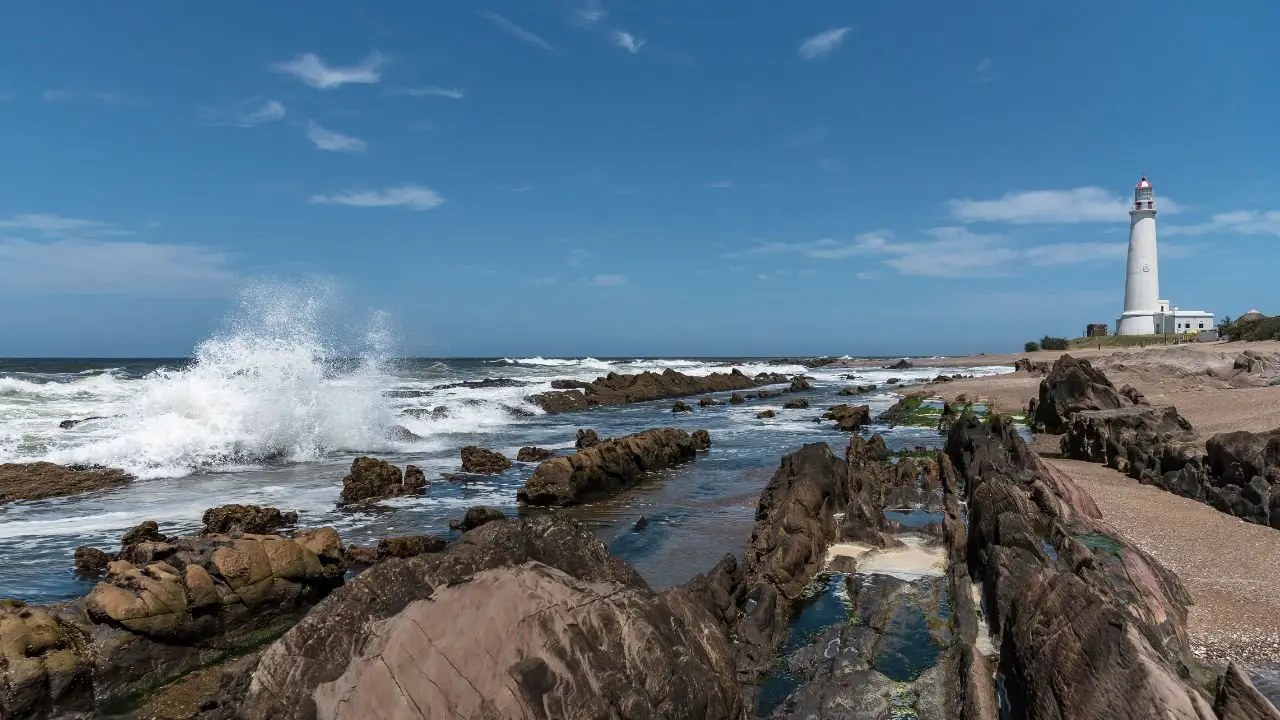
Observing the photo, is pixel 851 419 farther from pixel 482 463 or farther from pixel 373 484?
pixel 373 484

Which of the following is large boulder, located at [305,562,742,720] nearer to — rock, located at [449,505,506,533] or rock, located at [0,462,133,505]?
rock, located at [449,505,506,533]

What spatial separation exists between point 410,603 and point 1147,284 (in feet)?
234

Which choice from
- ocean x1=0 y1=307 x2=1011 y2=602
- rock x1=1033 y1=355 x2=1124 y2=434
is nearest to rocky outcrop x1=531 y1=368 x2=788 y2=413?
ocean x1=0 y1=307 x2=1011 y2=602

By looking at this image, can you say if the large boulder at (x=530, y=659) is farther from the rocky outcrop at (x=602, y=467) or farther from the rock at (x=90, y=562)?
the rocky outcrop at (x=602, y=467)

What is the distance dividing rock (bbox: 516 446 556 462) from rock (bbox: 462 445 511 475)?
1416 millimetres

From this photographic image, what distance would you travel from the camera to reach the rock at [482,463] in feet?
61.6

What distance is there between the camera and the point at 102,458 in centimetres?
1850

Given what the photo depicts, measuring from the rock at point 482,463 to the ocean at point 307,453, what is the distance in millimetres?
401

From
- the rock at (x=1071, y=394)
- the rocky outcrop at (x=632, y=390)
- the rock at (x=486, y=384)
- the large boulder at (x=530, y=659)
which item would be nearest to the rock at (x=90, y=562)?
the large boulder at (x=530, y=659)

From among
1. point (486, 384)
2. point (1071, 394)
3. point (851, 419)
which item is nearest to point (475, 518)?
point (1071, 394)

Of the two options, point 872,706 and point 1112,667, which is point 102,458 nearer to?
point 872,706

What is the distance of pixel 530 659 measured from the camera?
4145 millimetres

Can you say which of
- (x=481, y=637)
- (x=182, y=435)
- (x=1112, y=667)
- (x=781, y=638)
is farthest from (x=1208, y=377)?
(x=182, y=435)

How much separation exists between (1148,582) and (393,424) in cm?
2390
